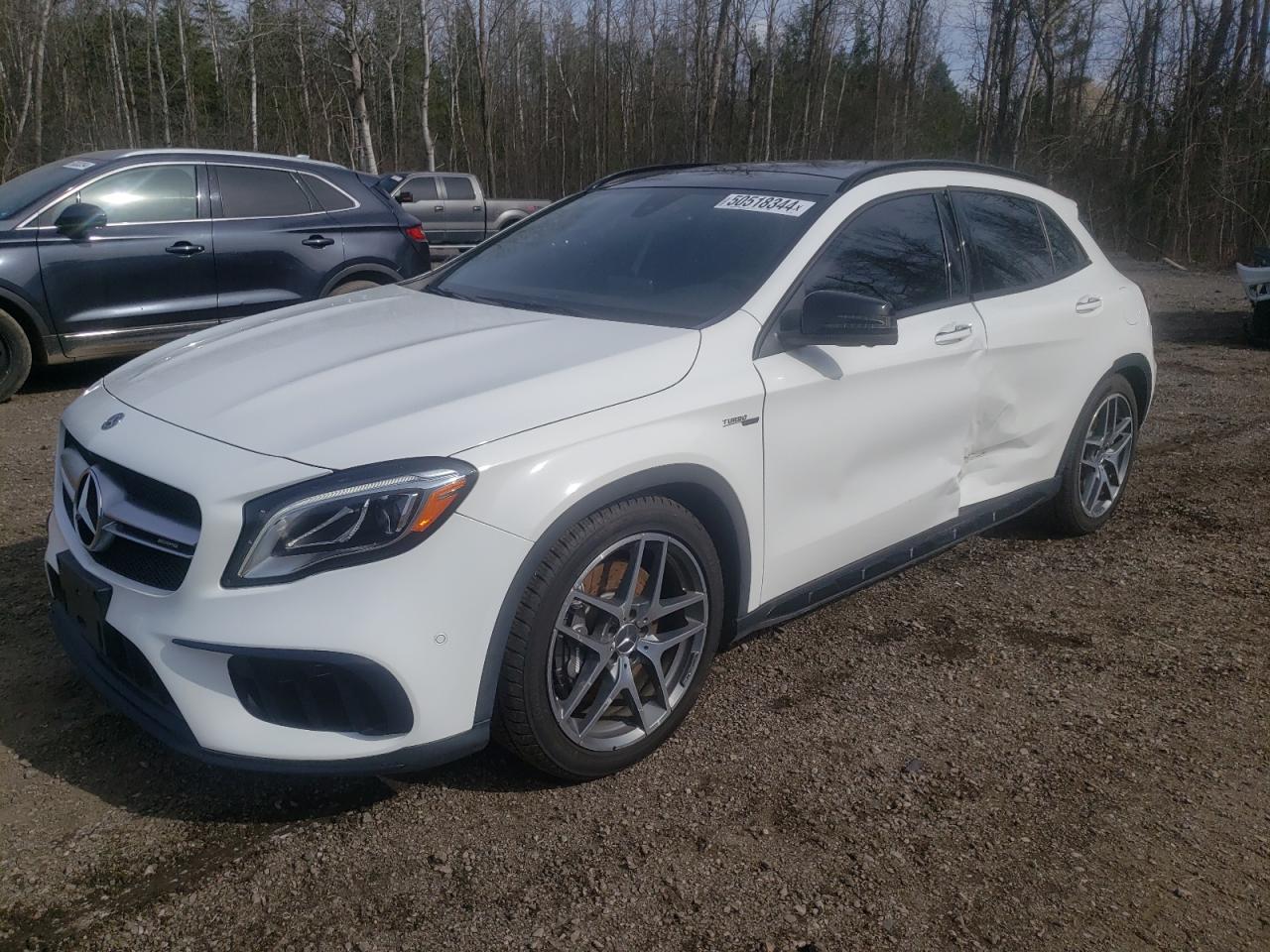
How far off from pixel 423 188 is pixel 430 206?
40 cm

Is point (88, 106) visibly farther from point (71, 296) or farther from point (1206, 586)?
point (1206, 586)

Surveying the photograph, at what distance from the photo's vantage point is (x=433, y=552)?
2.39 m

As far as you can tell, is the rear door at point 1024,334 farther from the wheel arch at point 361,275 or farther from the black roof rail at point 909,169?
the wheel arch at point 361,275

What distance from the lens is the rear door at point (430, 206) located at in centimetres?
2112

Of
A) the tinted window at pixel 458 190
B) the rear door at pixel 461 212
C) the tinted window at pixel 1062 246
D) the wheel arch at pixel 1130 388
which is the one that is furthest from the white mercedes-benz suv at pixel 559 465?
the tinted window at pixel 458 190

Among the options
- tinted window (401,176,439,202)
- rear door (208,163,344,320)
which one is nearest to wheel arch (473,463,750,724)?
rear door (208,163,344,320)

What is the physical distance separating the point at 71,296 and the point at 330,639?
609 centimetres

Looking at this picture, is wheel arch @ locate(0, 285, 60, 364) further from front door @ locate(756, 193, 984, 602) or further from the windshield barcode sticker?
front door @ locate(756, 193, 984, 602)

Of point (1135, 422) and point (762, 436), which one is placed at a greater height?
point (762, 436)

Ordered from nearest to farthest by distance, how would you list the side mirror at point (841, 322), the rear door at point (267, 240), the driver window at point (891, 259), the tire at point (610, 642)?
the tire at point (610, 642) < the side mirror at point (841, 322) < the driver window at point (891, 259) < the rear door at point (267, 240)

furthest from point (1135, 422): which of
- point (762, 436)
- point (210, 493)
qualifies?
point (210, 493)

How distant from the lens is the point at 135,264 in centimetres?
739

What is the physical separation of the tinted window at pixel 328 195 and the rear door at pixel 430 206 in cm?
1297

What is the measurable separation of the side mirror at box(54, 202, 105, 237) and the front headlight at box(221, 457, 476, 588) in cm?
596
